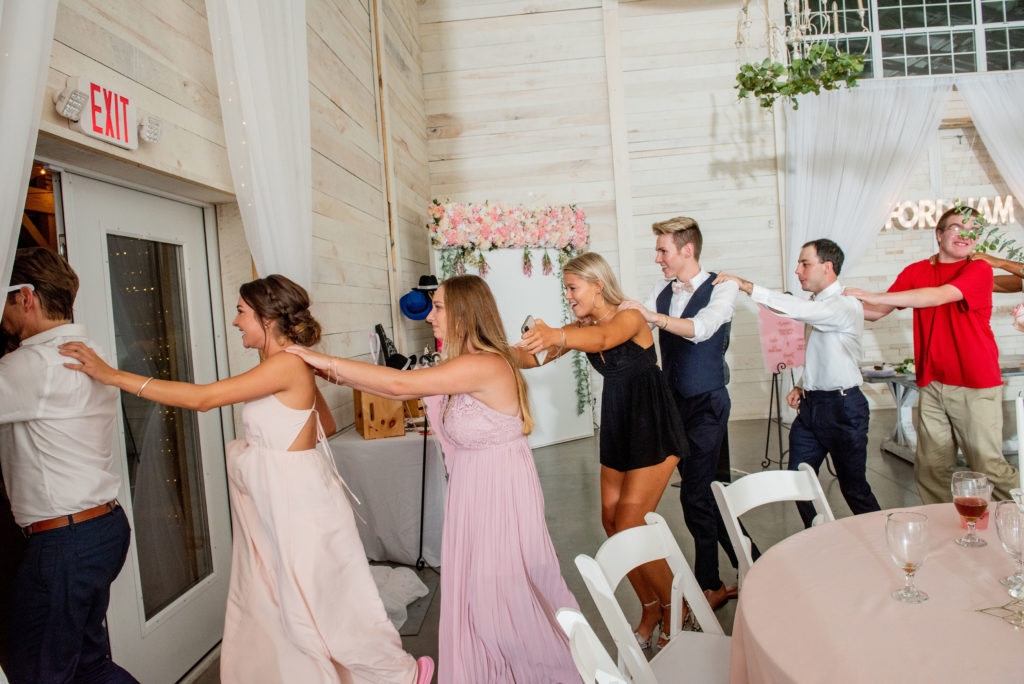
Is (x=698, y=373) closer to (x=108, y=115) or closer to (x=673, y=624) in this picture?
(x=673, y=624)

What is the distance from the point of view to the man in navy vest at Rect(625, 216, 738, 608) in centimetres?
312

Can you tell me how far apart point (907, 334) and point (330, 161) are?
256 inches

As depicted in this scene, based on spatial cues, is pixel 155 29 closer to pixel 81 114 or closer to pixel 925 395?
pixel 81 114

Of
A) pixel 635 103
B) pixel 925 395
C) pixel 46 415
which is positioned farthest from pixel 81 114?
A: pixel 635 103

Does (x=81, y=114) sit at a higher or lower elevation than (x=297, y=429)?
higher

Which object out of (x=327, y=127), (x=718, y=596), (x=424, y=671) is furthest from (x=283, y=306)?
(x=718, y=596)

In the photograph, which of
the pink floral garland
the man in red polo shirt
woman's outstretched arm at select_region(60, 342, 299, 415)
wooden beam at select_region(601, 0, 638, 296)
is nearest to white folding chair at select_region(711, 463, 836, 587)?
the man in red polo shirt

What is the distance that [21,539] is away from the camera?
2125mm

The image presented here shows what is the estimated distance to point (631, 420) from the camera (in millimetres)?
2797

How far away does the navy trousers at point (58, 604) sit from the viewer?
6.16ft

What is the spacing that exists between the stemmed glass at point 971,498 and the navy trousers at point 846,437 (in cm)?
124

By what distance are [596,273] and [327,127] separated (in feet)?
7.15

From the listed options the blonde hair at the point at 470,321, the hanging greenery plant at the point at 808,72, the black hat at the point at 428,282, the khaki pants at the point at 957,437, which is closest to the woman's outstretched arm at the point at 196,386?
the blonde hair at the point at 470,321

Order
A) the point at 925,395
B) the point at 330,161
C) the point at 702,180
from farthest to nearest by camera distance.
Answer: the point at 702,180 < the point at 330,161 < the point at 925,395
